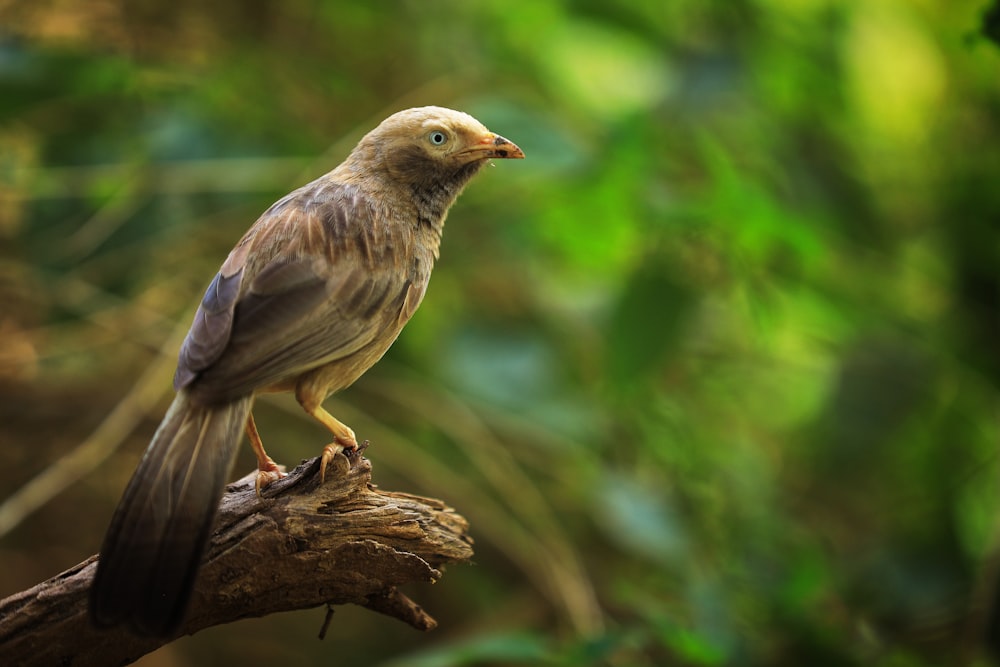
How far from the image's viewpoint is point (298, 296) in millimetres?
2701

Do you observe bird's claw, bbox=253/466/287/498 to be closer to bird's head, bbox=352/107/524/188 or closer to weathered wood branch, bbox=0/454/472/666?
weathered wood branch, bbox=0/454/472/666

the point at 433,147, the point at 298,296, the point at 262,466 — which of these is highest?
the point at 433,147

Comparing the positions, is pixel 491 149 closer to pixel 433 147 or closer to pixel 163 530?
pixel 433 147

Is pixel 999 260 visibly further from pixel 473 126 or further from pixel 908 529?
pixel 473 126

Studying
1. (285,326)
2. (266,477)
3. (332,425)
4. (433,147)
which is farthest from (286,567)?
(433,147)

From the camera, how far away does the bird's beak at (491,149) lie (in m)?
3.15

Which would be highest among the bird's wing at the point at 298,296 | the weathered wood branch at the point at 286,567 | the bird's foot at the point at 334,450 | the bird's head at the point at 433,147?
the bird's head at the point at 433,147

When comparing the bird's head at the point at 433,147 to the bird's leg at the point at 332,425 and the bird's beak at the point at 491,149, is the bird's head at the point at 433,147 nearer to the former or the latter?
the bird's beak at the point at 491,149

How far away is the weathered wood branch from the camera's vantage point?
8.12ft

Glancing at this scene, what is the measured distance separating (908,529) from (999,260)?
5.07 ft

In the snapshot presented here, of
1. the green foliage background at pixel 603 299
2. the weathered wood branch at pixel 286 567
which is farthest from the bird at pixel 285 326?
the green foliage background at pixel 603 299

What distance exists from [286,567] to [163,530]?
404 mm

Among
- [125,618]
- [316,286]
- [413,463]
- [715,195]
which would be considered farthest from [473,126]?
[413,463]

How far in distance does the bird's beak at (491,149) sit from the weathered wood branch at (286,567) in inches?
40.3
